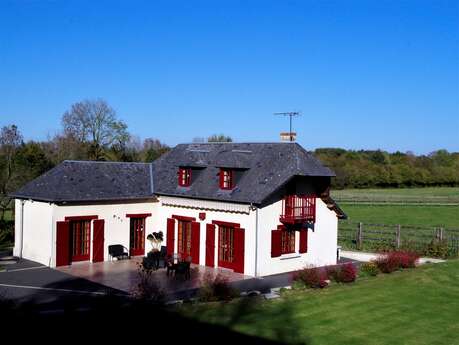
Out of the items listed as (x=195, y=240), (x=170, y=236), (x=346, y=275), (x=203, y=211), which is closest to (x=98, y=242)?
(x=170, y=236)

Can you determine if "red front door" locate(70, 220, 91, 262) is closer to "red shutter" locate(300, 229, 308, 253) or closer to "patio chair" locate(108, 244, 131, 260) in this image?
"patio chair" locate(108, 244, 131, 260)

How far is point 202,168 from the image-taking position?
2570 cm

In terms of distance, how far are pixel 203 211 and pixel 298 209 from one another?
4193 mm

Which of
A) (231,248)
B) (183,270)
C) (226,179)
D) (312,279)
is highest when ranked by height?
(226,179)

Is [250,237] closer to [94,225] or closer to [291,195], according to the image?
[291,195]

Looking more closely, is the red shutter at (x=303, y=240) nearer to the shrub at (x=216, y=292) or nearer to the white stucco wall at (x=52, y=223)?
the white stucco wall at (x=52, y=223)

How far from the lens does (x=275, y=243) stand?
74.3 ft

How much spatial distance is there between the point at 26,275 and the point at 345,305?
482 inches

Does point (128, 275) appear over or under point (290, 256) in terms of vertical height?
under

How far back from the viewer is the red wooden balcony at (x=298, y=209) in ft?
74.5

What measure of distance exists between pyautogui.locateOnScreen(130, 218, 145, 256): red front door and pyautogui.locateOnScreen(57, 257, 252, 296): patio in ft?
3.87

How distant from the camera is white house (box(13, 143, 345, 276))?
22531mm

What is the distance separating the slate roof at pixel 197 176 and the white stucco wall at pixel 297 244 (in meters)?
1.22

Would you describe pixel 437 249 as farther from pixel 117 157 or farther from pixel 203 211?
pixel 117 157
